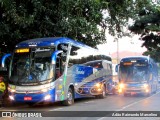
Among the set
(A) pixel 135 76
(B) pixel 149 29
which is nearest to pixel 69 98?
(A) pixel 135 76

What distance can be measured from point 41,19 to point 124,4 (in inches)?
239

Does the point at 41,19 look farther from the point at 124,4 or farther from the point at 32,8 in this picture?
the point at 124,4

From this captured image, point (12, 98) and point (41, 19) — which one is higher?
point (41, 19)

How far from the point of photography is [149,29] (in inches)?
1366

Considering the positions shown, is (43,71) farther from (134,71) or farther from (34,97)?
(134,71)

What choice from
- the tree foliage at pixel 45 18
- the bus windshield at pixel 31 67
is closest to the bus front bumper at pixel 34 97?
the bus windshield at pixel 31 67

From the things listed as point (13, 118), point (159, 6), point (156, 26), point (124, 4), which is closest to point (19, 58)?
point (13, 118)

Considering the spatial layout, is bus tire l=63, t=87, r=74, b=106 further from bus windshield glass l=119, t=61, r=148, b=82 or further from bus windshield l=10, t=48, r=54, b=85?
bus windshield glass l=119, t=61, r=148, b=82

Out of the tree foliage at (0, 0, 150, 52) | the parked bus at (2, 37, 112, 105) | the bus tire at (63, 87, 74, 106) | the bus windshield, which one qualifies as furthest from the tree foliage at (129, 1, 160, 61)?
the bus windshield

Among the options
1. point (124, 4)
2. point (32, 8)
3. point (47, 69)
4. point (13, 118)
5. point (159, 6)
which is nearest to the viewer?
point (13, 118)

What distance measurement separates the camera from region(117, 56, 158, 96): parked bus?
82.0 feet

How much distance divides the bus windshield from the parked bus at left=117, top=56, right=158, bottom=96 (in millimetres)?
10299

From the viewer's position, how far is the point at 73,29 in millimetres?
19953

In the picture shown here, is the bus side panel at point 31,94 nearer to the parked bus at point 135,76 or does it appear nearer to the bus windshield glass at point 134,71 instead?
the parked bus at point 135,76
